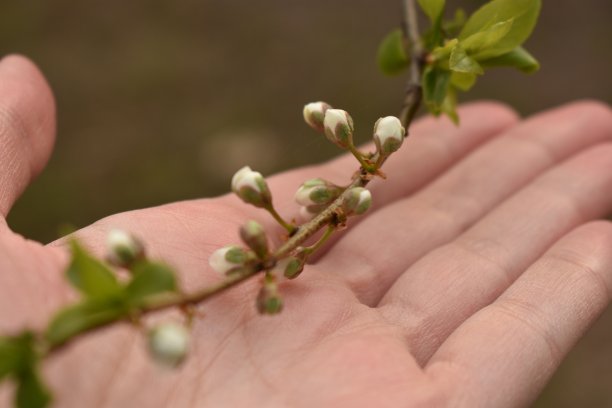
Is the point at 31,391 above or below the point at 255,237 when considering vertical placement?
below

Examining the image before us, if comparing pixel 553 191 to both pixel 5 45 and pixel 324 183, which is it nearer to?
pixel 324 183

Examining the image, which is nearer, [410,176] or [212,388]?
[212,388]

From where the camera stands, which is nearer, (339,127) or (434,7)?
(339,127)

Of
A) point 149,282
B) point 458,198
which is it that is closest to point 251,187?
point 149,282

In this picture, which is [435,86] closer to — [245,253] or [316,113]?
[316,113]

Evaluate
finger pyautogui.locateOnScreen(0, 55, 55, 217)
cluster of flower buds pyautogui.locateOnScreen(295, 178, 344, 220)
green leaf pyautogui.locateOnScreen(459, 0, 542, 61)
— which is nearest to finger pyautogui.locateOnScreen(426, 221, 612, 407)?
cluster of flower buds pyautogui.locateOnScreen(295, 178, 344, 220)

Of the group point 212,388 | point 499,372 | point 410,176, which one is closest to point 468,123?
point 410,176

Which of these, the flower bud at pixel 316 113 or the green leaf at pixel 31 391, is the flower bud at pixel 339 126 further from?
the green leaf at pixel 31 391

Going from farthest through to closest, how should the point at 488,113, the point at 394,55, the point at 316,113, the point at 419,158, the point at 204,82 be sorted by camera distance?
the point at 204,82, the point at 488,113, the point at 419,158, the point at 394,55, the point at 316,113
